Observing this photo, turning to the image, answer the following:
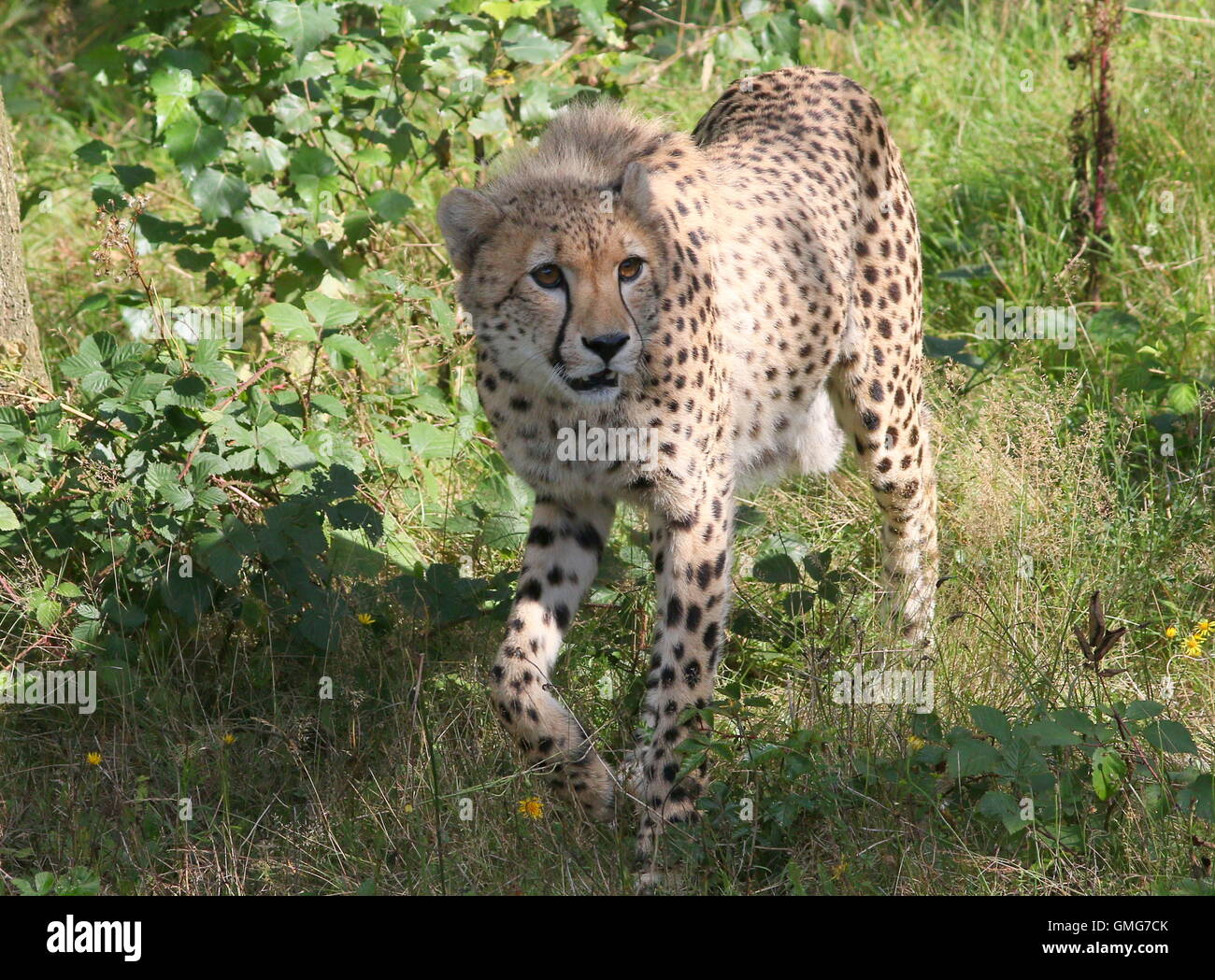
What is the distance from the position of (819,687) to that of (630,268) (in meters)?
1.13

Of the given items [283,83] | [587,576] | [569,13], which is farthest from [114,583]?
[569,13]

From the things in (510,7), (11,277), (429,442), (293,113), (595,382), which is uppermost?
(510,7)

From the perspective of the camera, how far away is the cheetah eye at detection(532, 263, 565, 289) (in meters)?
3.40

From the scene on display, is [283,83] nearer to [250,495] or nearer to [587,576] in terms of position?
[250,495]

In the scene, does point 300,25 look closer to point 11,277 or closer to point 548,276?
point 11,277

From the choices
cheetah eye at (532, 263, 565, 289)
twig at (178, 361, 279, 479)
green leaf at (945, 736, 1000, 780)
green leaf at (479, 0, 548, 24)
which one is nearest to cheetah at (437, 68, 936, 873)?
cheetah eye at (532, 263, 565, 289)

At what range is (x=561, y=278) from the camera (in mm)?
3396

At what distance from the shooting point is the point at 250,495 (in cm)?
425

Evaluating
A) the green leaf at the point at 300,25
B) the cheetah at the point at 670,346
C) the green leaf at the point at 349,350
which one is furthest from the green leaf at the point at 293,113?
the cheetah at the point at 670,346

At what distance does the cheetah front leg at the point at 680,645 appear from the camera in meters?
3.50

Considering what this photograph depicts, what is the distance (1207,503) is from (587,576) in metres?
2.06

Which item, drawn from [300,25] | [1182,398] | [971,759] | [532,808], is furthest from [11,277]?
[1182,398]

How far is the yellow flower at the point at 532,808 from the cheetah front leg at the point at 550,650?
0.27 feet

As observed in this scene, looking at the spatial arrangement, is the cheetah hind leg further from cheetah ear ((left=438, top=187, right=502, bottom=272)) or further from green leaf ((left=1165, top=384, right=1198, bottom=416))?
cheetah ear ((left=438, top=187, right=502, bottom=272))
